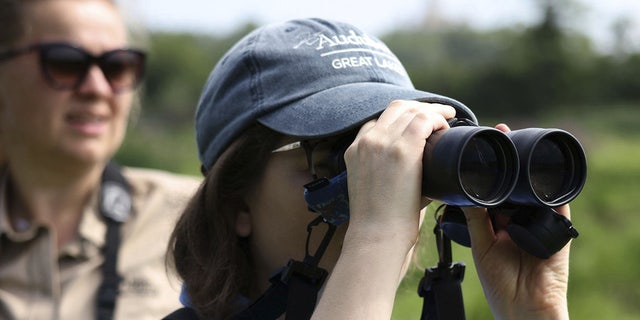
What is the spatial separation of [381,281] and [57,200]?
210 cm

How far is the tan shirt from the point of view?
9.72 ft

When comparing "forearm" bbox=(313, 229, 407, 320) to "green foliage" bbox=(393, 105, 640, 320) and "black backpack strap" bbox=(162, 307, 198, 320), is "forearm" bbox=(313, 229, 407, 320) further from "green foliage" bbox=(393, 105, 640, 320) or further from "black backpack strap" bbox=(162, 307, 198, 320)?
"green foliage" bbox=(393, 105, 640, 320)

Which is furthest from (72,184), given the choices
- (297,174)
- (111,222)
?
(297,174)

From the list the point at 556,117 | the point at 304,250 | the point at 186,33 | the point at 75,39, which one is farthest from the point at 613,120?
the point at 186,33

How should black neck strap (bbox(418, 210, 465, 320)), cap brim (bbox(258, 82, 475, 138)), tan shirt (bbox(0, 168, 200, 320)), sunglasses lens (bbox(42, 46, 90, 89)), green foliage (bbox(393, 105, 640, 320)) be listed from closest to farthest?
1. cap brim (bbox(258, 82, 475, 138))
2. black neck strap (bbox(418, 210, 465, 320))
3. tan shirt (bbox(0, 168, 200, 320))
4. sunglasses lens (bbox(42, 46, 90, 89))
5. green foliage (bbox(393, 105, 640, 320))

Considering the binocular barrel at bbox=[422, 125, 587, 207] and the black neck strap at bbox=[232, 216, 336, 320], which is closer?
the binocular barrel at bbox=[422, 125, 587, 207]

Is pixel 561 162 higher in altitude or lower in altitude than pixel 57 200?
higher

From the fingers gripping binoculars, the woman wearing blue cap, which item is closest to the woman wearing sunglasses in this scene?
the woman wearing blue cap

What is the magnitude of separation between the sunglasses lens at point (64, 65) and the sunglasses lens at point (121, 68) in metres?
0.09

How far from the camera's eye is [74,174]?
3.21 meters

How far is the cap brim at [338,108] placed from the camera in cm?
166

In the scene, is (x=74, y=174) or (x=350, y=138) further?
(x=74, y=174)

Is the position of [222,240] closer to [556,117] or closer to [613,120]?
[613,120]

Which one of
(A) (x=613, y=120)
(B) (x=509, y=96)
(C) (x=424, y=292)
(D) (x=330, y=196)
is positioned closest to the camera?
(D) (x=330, y=196)
